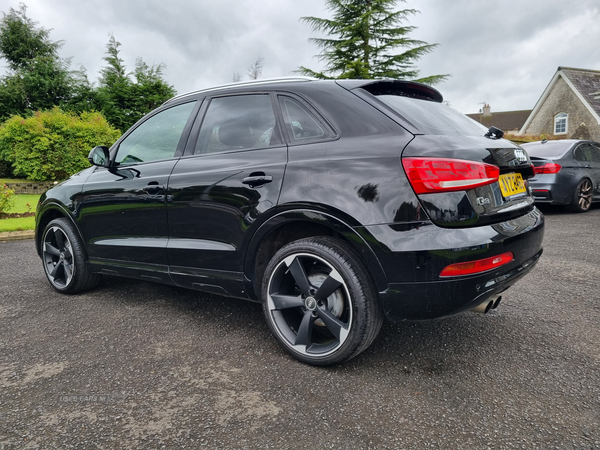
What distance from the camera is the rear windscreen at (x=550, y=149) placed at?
26.9ft

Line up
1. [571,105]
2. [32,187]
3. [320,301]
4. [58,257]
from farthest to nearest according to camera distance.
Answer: [571,105] < [32,187] < [58,257] < [320,301]

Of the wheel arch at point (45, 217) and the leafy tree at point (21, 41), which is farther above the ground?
the leafy tree at point (21, 41)

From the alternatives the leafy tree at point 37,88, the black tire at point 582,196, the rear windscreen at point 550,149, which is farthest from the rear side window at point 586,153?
the leafy tree at point 37,88

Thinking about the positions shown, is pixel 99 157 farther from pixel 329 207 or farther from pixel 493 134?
pixel 493 134

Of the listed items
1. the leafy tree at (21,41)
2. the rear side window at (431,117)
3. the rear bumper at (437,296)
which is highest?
the leafy tree at (21,41)

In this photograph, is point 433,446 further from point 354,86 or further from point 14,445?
point 354,86

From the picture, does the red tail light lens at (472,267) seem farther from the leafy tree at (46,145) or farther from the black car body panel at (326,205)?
the leafy tree at (46,145)

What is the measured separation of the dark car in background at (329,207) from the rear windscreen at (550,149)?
6.62 meters

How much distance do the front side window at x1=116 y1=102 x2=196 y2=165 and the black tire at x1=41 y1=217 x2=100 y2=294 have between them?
0.90 meters

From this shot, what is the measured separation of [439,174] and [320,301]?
36.8 inches

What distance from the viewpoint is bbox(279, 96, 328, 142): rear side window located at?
2450 mm

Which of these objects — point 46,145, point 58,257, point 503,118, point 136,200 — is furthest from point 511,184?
point 503,118

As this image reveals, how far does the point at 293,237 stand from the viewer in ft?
8.57

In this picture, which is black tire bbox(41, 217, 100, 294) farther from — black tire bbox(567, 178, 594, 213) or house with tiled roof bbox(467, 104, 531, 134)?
house with tiled roof bbox(467, 104, 531, 134)
